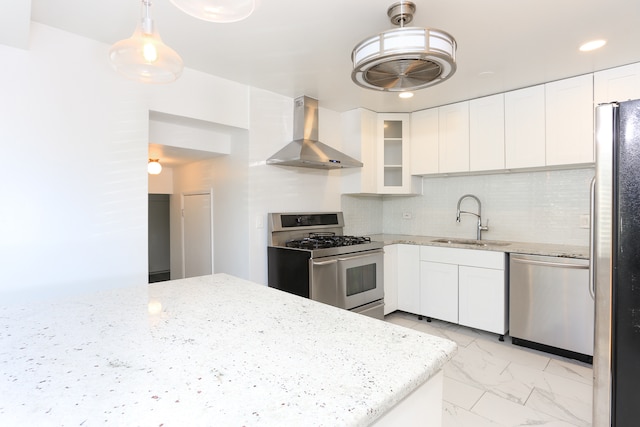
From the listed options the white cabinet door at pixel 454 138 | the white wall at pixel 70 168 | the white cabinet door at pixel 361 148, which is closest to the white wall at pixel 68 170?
the white wall at pixel 70 168

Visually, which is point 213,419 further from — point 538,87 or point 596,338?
point 538,87

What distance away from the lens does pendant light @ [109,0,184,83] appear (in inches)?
49.1

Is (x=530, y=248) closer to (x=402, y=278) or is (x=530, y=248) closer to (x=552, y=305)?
(x=552, y=305)

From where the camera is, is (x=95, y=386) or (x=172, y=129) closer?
(x=95, y=386)

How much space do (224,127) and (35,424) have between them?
2679 millimetres

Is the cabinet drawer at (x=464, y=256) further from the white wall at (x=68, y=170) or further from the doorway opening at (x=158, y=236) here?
the doorway opening at (x=158, y=236)

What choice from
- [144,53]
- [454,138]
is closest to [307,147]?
[454,138]

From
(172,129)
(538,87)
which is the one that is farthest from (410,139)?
(172,129)

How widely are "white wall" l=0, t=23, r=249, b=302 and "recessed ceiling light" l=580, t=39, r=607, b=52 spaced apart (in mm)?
2933

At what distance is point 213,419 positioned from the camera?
0.60 metres

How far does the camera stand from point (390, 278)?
11.5ft

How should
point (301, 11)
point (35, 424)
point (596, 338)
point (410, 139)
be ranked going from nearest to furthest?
point (35, 424) → point (596, 338) → point (301, 11) → point (410, 139)

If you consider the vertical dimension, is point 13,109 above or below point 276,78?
below

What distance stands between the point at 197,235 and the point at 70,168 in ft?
6.34
